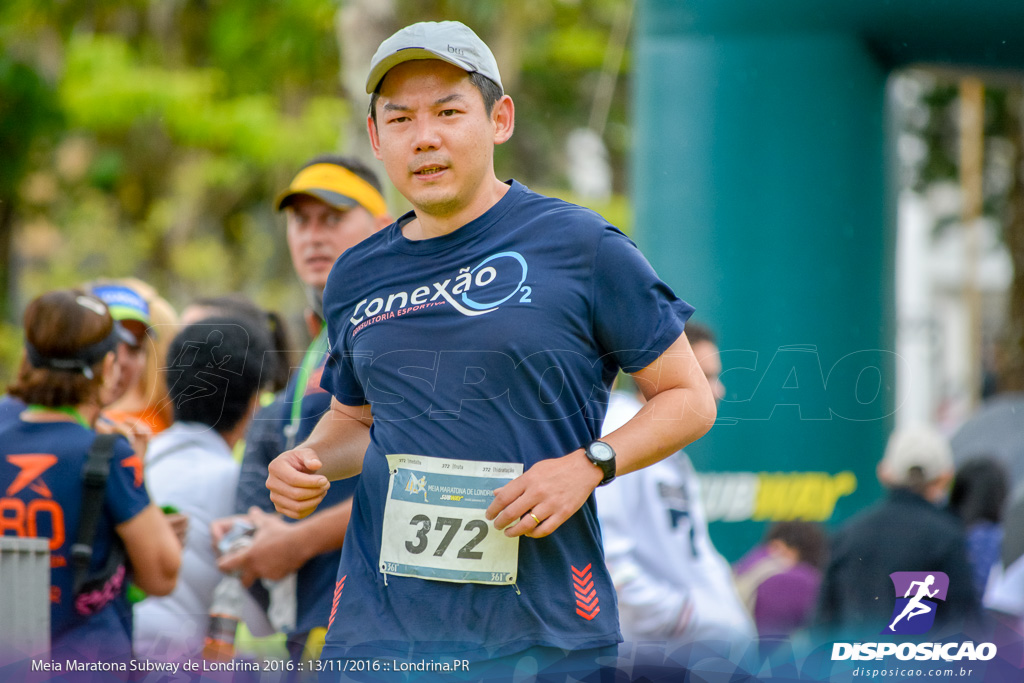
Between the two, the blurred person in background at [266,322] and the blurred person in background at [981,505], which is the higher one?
the blurred person in background at [266,322]

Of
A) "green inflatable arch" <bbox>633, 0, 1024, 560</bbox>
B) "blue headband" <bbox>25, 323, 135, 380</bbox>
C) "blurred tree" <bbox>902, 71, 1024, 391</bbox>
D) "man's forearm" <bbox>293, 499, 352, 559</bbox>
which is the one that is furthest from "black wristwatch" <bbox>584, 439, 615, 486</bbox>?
"blurred tree" <bbox>902, 71, 1024, 391</bbox>

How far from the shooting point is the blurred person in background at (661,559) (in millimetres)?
4215

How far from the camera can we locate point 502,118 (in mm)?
2379

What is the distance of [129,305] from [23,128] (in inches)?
356

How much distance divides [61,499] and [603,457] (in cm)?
152

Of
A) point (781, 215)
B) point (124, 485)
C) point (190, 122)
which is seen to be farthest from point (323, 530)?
point (190, 122)

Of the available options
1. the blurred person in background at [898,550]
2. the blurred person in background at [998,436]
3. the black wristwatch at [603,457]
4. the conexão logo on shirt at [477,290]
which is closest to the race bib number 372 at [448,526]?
the black wristwatch at [603,457]

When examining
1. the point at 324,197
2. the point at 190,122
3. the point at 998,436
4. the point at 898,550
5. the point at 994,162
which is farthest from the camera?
the point at 994,162

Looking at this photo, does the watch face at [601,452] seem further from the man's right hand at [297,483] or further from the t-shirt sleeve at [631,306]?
the man's right hand at [297,483]

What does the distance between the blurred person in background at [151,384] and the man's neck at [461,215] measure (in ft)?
5.18

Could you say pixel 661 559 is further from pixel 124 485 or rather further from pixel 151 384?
pixel 124 485

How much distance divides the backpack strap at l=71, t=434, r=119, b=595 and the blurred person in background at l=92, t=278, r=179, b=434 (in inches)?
25.5

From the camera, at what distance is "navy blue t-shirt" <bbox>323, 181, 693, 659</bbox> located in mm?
2166

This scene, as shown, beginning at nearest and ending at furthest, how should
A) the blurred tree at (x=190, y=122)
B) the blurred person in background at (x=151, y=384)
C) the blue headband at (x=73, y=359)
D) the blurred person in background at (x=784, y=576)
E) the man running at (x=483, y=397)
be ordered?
1. the man running at (x=483, y=397)
2. the blue headband at (x=73, y=359)
3. the blurred person in background at (x=151, y=384)
4. the blurred person in background at (x=784, y=576)
5. the blurred tree at (x=190, y=122)
